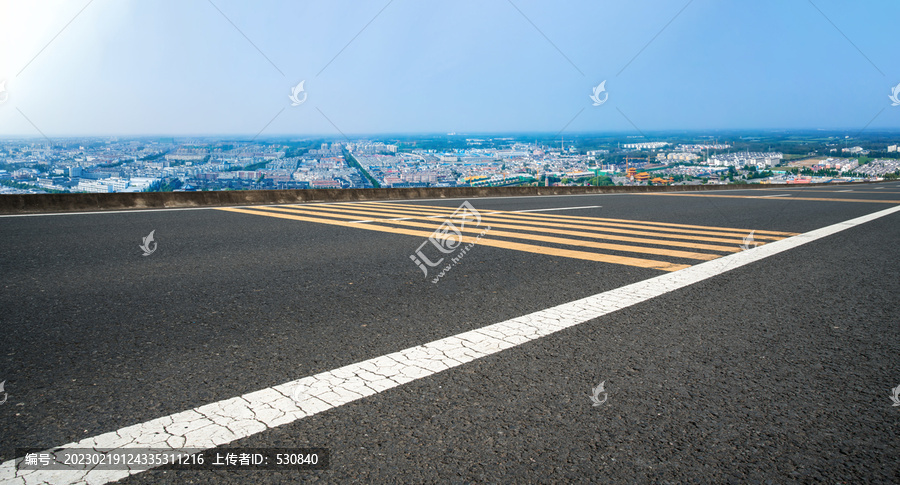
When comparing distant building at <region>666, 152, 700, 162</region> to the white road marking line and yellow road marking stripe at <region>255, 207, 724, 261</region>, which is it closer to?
yellow road marking stripe at <region>255, 207, 724, 261</region>

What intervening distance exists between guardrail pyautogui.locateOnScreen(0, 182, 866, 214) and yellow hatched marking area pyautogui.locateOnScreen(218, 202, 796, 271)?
57.6 inches

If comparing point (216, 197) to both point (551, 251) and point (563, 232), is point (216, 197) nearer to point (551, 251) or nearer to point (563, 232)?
point (563, 232)

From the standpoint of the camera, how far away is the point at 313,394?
8.90 ft

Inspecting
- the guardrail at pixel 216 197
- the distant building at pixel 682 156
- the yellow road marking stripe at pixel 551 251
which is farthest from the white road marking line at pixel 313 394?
the distant building at pixel 682 156

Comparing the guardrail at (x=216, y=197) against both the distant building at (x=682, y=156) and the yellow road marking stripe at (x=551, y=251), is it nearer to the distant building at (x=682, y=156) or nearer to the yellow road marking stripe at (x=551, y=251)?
the yellow road marking stripe at (x=551, y=251)

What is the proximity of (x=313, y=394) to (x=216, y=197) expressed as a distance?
1288cm

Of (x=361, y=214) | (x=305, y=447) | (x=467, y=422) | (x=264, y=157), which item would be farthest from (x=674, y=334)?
(x=264, y=157)

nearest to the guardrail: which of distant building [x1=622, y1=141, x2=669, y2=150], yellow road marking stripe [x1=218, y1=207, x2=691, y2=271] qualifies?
yellow road marking stripe [x1=218, y1=207, x2=691, y2=271]

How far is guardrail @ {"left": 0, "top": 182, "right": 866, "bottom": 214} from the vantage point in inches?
470

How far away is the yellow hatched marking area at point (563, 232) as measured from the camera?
695 centimetres

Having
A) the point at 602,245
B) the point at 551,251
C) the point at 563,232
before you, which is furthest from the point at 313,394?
the point at 563,232

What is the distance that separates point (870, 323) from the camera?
400 centimetres

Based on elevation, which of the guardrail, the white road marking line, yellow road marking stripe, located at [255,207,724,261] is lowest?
yellow road marking stripe, located at [255,207,724,261]

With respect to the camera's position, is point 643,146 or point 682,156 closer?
point 682,156
